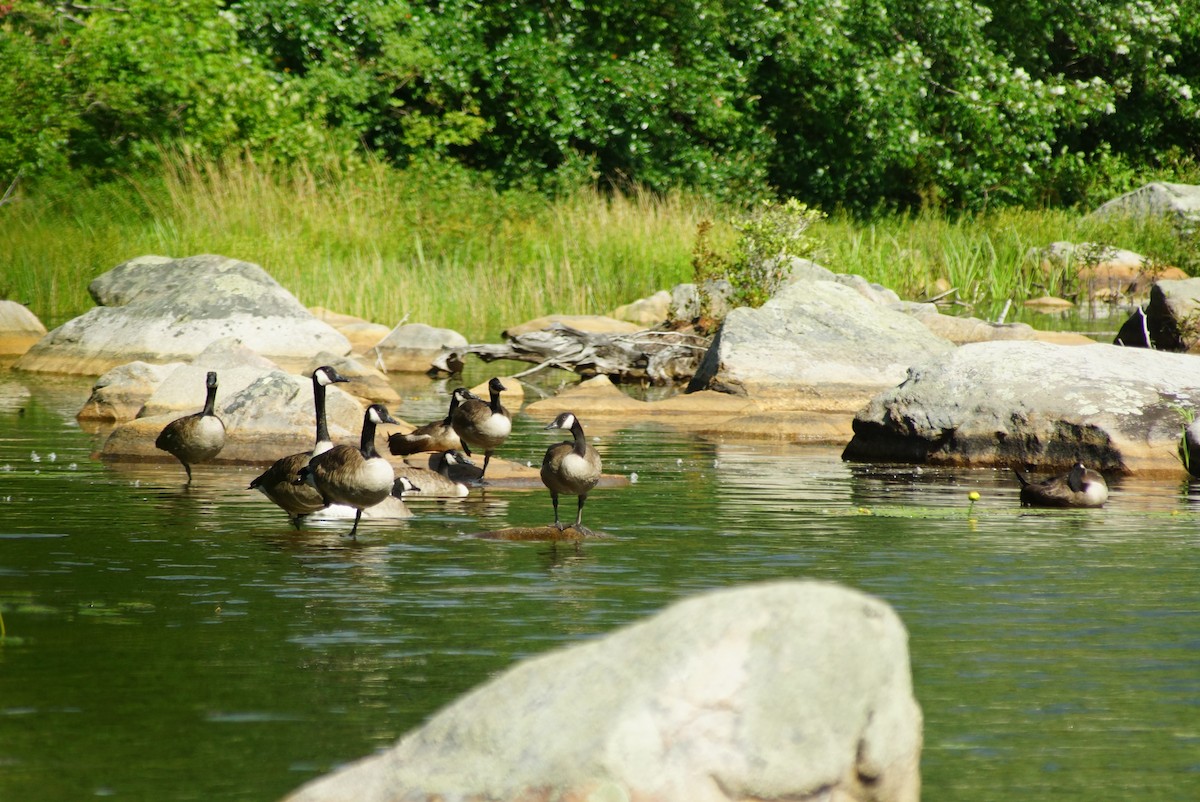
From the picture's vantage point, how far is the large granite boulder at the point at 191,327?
2164 centimetres

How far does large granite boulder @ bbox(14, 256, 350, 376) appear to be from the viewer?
71.0 feet

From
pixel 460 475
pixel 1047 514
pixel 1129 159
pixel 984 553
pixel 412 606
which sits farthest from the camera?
pixel 1129 159

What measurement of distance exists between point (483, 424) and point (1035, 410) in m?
4.60

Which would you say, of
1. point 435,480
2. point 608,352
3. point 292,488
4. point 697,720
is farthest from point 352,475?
point 608,352

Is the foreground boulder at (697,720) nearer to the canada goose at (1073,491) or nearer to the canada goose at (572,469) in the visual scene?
the canada goose at (572,469)

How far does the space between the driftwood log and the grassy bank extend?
3.83 m

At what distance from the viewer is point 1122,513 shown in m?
11.4

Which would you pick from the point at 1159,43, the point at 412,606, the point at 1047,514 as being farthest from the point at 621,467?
the point at 1159,43

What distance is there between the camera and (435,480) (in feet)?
40.3

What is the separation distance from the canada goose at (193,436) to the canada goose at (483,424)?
1.91 metres

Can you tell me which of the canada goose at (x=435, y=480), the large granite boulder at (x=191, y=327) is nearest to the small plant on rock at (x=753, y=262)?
the large granite boulder at (x=191, y=327)

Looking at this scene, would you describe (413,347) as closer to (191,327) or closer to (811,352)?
(191,327)

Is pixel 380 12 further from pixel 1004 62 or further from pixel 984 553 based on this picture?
pixel 984 553

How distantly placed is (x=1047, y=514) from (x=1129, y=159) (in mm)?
35838
